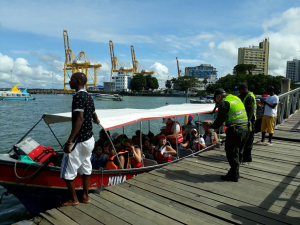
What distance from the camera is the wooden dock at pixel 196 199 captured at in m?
3.31

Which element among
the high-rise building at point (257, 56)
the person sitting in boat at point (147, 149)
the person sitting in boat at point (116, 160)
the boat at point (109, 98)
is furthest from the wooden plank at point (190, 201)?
the high-rise building at point (257, 56)

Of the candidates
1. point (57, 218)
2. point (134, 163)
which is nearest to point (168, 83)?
point (134, 163)

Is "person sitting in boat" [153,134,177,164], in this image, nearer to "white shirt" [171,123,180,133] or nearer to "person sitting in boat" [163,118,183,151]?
"person sitting in boat" [163,118,183,151]

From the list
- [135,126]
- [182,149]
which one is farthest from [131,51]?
[182,149]

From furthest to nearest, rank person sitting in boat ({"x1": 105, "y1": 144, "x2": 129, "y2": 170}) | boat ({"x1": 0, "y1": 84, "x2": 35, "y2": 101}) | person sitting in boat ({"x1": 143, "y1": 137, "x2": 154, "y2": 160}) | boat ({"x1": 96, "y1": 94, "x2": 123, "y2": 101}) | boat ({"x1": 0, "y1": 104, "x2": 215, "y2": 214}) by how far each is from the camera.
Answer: boat ({"x1": 96, "y1": 94, "x2": 123, "y2": 101}) < boat ({"x1": 0, "y1": 84, "x2": 35, "y2": 101}) < person sitting in boat ({"x1": 143, "y1": 137, "x2": 154, "y2": 160}) < person sitting in boat ({"x1": 105, "y1": 144, "x2": 129, "y2": 170}) < boat ({"x1": 0, "y1": 104, "x2": 215, "y2": 214})

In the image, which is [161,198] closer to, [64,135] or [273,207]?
[273,207]

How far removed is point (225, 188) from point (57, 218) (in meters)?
2.76

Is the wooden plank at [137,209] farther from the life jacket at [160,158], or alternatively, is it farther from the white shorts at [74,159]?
the life jacket at [160,158]

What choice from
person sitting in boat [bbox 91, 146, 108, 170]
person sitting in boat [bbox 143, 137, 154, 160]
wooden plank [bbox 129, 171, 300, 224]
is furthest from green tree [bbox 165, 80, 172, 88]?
wooden plank [bbox 129, 171, 300, 224]

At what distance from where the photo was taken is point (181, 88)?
123m

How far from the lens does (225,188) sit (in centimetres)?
430

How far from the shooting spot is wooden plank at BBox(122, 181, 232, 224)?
3.38m

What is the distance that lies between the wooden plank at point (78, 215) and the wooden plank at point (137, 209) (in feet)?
1.70

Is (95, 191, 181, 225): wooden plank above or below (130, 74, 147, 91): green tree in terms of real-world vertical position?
below
